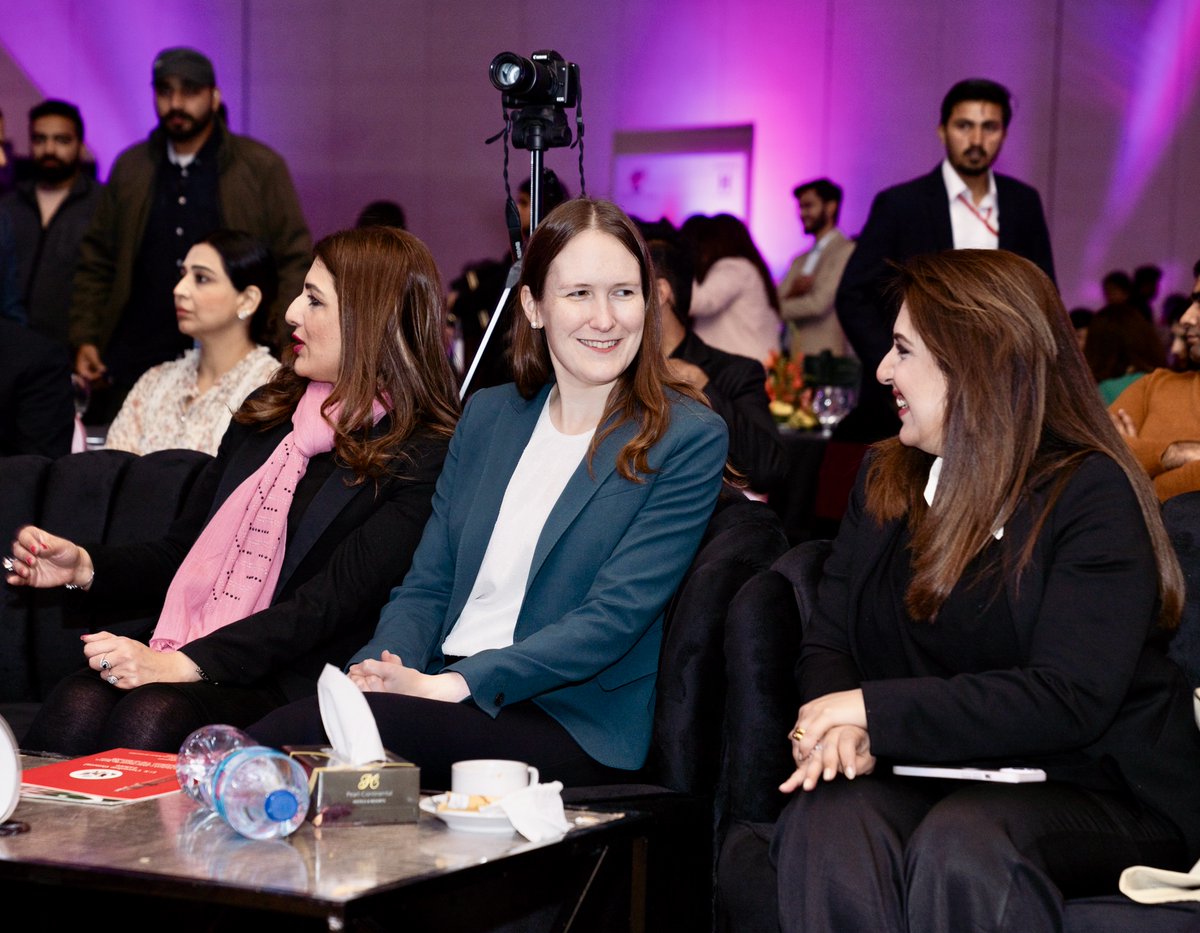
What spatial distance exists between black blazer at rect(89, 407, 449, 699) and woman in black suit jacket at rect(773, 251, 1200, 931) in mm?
848

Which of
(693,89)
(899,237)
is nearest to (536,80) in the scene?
(899,237)

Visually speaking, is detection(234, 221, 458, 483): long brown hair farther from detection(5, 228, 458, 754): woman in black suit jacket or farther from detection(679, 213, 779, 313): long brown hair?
detection(679, 213, 779, 313): long brown hair

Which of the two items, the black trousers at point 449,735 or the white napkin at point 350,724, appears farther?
the black trousers at point 449,735

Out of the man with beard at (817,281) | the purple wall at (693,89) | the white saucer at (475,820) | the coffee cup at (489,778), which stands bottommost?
the white saucer at (475,820)

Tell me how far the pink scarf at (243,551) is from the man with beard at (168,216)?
8.19ft

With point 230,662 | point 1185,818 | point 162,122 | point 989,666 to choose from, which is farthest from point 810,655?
point 162,122

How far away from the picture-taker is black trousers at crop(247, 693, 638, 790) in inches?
84.3

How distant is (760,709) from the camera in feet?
7.38

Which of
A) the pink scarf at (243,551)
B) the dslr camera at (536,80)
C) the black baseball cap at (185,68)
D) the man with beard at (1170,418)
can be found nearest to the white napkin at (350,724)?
the pink scarf at (243,551)

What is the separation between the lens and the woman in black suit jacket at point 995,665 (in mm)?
1863

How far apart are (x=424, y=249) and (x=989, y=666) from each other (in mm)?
1354

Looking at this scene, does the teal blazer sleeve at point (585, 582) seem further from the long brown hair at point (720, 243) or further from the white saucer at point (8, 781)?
the long brown hair at point (720, 243)

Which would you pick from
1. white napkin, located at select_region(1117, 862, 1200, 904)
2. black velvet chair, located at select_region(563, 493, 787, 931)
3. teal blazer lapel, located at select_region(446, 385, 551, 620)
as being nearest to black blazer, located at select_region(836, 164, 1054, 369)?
teal blazer lapel, located at select_region(446, 385, 551, 620)

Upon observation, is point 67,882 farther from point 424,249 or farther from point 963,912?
point 424,249
